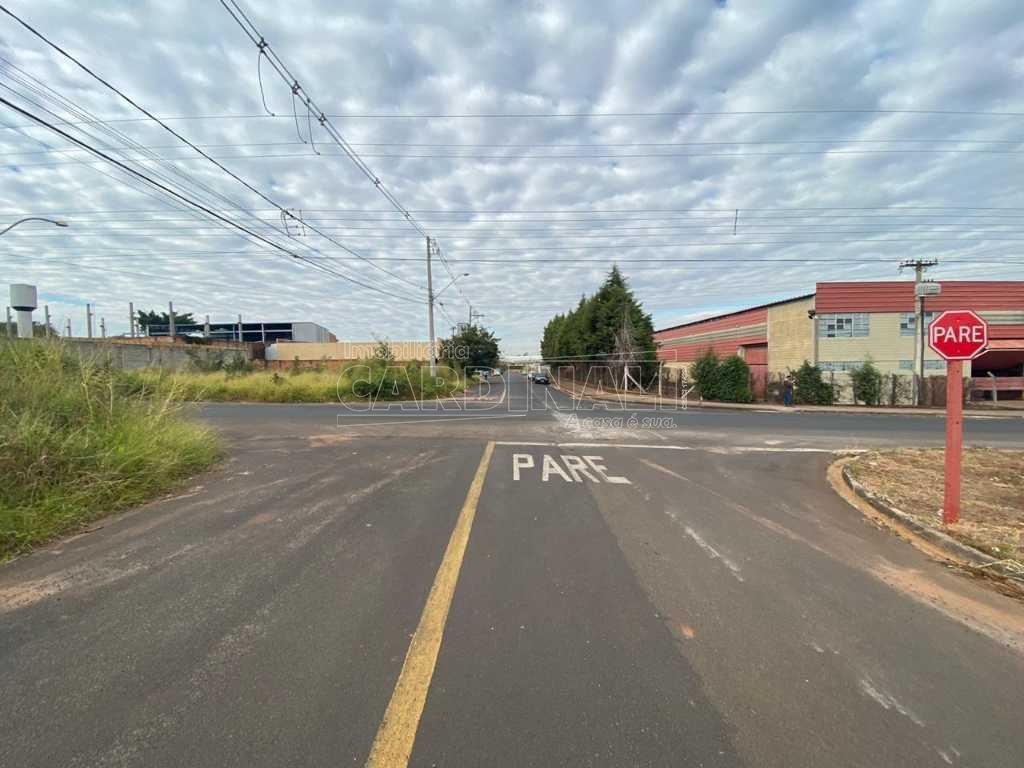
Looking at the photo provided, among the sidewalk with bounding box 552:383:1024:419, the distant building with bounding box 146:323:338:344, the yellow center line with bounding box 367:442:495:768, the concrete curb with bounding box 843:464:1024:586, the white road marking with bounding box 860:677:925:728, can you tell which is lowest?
the sidewalk with bounding box 552:383:1024:419

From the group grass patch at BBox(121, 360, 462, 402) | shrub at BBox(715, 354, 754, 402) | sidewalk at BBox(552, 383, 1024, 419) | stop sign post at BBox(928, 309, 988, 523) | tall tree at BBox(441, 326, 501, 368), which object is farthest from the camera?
tall tree at BBox(441, 326, 501, 368)

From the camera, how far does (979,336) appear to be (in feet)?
17.2

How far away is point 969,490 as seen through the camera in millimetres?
6762

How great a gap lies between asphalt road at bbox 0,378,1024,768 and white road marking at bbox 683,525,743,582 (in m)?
0.04

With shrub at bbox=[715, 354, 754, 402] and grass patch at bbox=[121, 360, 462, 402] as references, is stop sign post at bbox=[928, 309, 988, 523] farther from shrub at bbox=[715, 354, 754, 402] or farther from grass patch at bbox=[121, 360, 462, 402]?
shrub at bbox=[715, 354, 754, 402]

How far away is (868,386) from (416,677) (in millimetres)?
31972

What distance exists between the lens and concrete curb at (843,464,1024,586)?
13.3ft

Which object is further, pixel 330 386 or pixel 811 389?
pixel 811 389

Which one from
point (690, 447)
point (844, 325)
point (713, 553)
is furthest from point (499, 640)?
point (844, 325)

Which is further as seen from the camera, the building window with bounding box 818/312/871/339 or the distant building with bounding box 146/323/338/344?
the distant building with bounding box 146/323/338/344

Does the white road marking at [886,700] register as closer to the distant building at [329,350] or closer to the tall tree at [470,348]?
the tall tree at [470,348]

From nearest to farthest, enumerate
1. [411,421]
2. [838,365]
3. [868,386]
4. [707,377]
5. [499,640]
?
[499,640] → [411,421] → [868,386] → [707,377] → [838,365]

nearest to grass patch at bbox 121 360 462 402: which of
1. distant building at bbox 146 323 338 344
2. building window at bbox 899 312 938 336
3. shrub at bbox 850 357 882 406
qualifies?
shrub at bbox 850 357 882 406

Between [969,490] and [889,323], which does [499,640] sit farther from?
[889,323]
